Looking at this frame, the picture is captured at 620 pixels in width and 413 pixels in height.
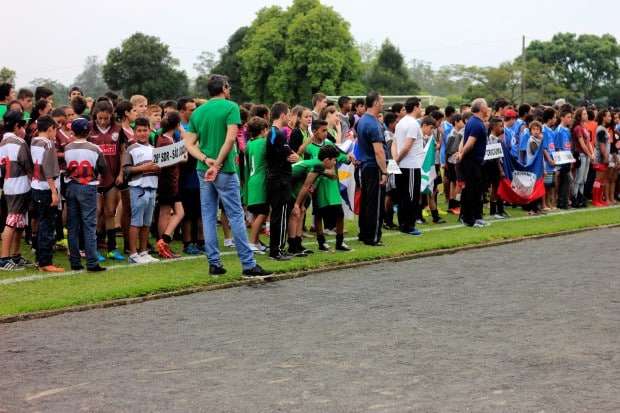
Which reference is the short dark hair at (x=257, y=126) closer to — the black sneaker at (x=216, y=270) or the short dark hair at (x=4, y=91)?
the black sneaker at (x=216, y=270)

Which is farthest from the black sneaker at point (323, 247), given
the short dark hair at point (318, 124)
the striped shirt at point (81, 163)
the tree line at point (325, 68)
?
the tree line at point (325, 68)

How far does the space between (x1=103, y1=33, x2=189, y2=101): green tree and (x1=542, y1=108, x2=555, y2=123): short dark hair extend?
96142 mm

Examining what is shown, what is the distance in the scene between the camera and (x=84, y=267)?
38.9ft

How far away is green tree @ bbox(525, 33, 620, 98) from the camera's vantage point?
12900 centimetres

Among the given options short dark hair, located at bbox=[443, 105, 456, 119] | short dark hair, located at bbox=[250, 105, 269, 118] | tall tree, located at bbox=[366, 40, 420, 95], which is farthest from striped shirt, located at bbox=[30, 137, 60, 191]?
tall tree, located at bbox=[366, 40, 420, 95]

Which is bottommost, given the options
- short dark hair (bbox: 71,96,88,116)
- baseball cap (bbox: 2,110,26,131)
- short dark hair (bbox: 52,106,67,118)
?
baseball cap (bbox: 2,110,26,131)

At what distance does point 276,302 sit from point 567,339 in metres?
3.18

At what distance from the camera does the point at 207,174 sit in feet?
35.6

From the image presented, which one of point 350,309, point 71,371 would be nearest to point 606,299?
point 350,309

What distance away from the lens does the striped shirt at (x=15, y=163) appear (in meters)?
11.7

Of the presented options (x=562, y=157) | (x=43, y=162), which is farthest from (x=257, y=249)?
(x=562, y=157)

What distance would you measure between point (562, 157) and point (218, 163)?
11195mm

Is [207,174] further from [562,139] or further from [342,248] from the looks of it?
[562,139]

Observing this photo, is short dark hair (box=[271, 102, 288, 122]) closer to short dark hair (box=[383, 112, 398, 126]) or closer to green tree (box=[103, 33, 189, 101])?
short dark hair (box=[383, 112, 398, 126])
